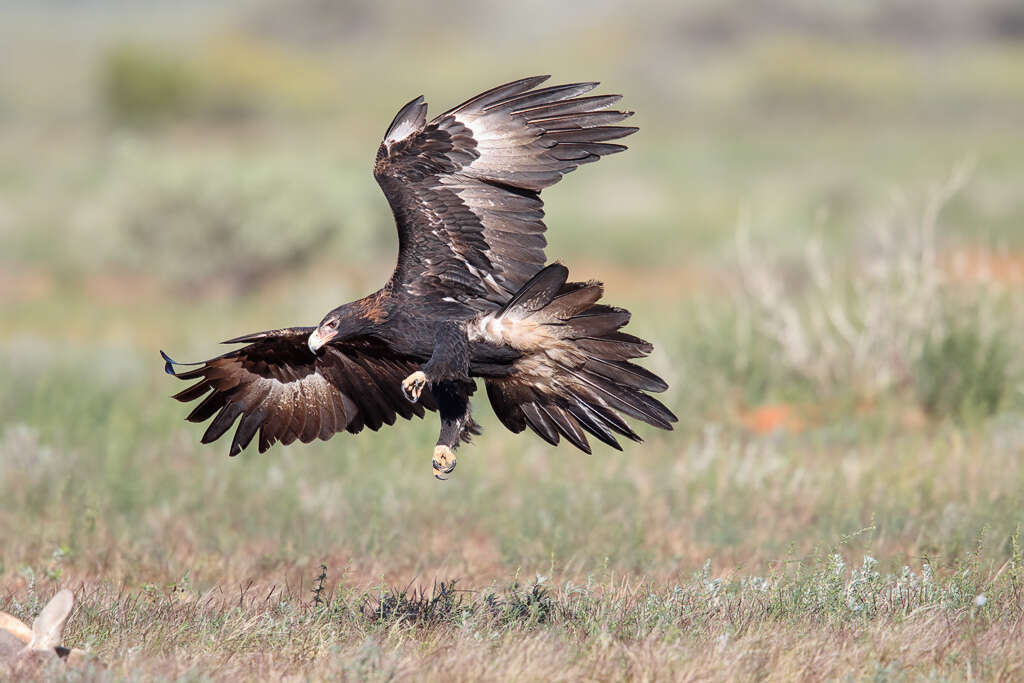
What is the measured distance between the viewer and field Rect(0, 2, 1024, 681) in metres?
4.58

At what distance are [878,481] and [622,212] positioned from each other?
46.9 ft

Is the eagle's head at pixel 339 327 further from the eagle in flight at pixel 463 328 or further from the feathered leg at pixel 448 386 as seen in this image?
the feathered leg at pixel 448 386

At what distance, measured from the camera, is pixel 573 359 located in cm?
490

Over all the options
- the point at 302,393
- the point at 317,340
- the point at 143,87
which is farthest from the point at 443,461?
the point at 143,87

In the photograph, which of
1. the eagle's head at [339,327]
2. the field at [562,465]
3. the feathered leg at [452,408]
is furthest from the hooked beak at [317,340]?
the field at [562,465]

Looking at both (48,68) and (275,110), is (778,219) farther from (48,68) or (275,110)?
(48,68)

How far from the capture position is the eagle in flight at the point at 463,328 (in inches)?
193

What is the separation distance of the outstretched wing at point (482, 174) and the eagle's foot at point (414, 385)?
64 centimetres

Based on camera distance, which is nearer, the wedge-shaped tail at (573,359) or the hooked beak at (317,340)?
the wedge-shaped tail at (573,359)

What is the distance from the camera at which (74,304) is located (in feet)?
53.6

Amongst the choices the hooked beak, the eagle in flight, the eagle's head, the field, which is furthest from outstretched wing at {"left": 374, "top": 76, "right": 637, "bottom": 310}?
the field

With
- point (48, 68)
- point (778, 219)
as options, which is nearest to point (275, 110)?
point (778, 219)

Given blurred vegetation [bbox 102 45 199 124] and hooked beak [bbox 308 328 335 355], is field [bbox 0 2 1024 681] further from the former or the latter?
Result: blurred vegetation [bbox 102 45 199 124]

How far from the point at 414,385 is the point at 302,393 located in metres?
1.15
